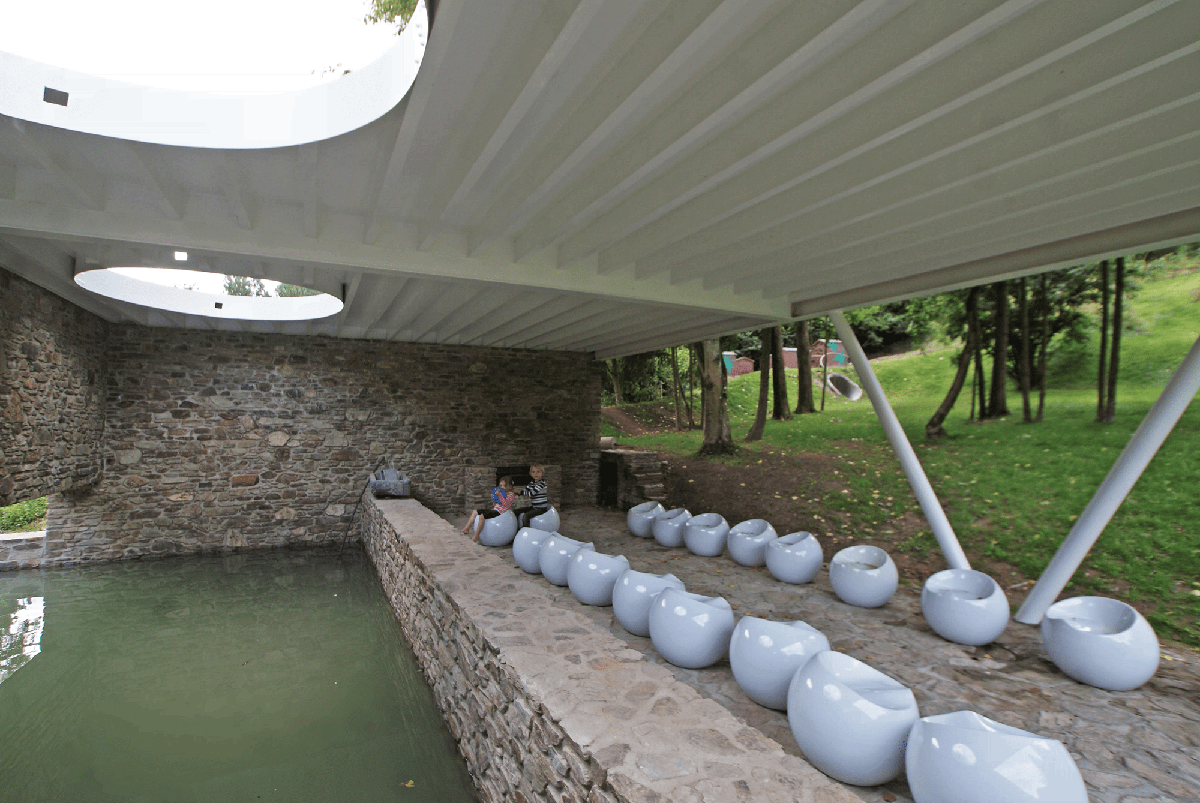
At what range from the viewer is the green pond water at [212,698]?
3070mm

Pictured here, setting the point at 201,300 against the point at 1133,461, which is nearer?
the point at 1133,461

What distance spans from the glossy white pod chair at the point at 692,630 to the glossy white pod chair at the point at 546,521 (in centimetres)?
339

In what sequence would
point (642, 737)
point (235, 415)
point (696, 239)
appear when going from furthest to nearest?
point (235, 415) < point (696, 239) < point (642, 737)

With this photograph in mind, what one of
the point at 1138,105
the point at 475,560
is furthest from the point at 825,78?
the point at 475,560

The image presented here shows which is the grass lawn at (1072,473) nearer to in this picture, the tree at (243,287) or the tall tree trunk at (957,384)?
the tall tree trunk at (957,384)

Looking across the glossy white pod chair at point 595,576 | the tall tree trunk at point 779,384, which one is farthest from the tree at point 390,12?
the tall tree trunk at point 779,384

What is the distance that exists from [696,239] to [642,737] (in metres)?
3.59

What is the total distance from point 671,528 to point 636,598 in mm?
3239

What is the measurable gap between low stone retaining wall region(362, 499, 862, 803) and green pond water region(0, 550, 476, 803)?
0.40 meters

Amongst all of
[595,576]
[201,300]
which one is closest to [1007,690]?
[595,576]

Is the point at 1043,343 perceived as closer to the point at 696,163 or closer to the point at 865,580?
the point at 865,580

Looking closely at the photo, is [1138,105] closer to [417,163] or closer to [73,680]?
[417,163]

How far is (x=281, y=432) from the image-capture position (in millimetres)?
8234

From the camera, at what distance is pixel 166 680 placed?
4195 mm
